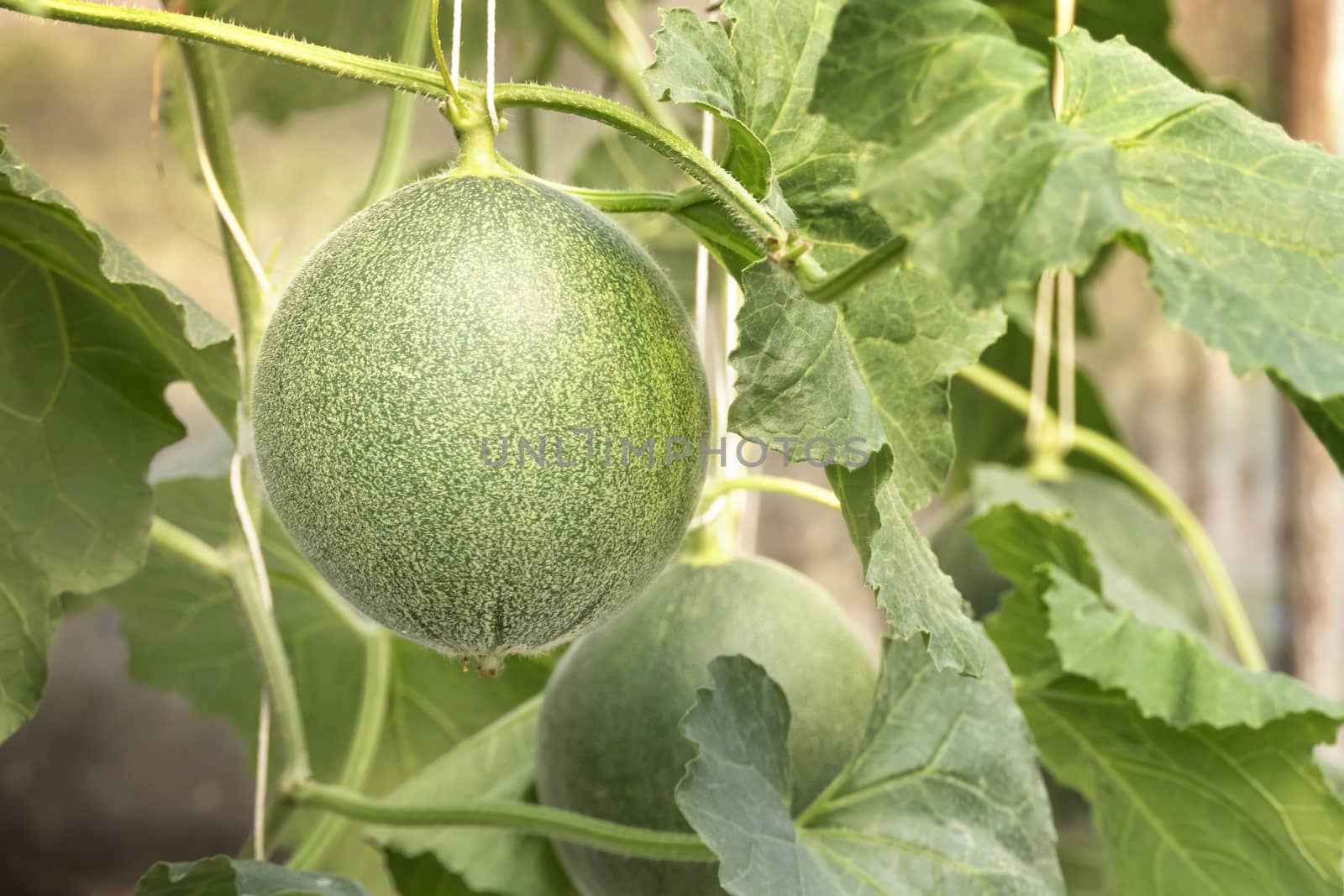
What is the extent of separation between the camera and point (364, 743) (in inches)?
39.6

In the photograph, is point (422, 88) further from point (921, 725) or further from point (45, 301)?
point (921, 725)

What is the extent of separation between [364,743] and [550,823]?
12.5 inches

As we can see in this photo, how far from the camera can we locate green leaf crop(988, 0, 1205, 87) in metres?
1.37

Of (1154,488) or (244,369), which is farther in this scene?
(1154,488)

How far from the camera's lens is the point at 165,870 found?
702 millimetres

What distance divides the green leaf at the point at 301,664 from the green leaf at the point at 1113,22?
863 millimetres

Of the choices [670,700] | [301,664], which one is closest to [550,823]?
[670,700]

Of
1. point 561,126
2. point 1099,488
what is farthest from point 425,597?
point 561,126

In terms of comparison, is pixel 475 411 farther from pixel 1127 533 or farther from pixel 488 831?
pixel 1127 533

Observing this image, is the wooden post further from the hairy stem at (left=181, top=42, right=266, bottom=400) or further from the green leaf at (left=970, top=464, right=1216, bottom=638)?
the hairy stem at (left=181, top=42, right=266, bottom=400)

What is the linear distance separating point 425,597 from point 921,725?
36cm

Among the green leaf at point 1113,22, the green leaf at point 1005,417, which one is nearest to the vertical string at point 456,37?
the green leaf at point 1113,22

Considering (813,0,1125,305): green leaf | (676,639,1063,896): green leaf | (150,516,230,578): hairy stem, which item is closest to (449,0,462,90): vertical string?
(813,0,1125,305): green leaf

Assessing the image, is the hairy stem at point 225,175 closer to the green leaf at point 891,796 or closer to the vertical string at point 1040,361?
the green leaf at point 891,796
